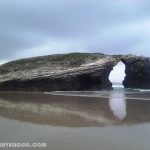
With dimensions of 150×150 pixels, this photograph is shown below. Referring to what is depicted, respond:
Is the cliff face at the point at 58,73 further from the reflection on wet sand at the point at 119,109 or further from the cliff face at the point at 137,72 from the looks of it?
the reflection on wet sand at the point at 119,109

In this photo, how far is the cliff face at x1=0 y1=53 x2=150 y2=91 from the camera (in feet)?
136

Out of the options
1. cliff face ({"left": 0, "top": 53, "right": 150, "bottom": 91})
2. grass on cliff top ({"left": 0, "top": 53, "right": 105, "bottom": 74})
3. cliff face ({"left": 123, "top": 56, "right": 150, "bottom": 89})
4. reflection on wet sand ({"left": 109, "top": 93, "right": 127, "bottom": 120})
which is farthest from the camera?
cliff face ({"left": 123, "top": 56, "right": 150, "bottom": 89})

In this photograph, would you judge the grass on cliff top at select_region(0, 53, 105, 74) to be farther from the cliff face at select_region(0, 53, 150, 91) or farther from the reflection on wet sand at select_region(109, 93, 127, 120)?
the reflection on wet sand at select_region(109, 93, 127, 120)

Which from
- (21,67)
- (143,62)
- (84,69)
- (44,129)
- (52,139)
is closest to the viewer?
(52,139)

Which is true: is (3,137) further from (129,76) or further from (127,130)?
(129,76)

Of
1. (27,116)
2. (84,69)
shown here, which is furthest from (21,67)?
(27,116)

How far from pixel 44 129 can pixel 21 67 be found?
35285mm

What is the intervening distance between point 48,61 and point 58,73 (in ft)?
13.0

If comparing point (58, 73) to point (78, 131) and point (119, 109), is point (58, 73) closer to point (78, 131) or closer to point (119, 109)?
point (119, 109)

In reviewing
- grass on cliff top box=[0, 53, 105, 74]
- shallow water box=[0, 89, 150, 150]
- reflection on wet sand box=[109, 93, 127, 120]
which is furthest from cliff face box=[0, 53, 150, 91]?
shallow water box=[0, 89, 150, 150]

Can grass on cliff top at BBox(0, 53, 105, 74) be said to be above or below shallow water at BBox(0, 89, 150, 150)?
above

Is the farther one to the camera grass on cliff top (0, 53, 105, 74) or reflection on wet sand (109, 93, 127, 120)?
grass on cliff top (0, 53, 105, 74)

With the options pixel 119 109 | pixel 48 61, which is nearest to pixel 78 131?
pixel 119 109

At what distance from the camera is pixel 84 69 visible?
41375 millimetres
